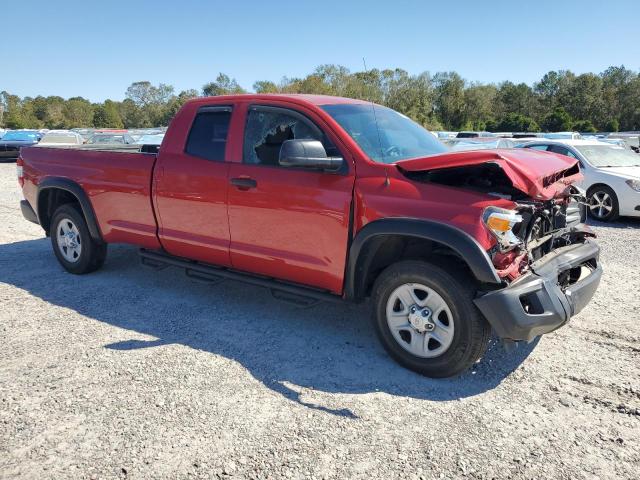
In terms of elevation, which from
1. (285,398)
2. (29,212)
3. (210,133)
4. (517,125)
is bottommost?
(285,398)

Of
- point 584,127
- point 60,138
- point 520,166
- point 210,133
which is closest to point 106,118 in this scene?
point 60,138

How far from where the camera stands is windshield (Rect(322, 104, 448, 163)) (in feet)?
13.0

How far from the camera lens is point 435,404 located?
3238mm

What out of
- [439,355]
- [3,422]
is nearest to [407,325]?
[439,355]

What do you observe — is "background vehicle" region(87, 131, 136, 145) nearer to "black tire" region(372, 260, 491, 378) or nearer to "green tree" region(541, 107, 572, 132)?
"black tire" region(372, 260, 491, 378)

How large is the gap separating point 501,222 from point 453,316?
2.25ft

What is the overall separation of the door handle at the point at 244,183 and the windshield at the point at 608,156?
27.4 feet

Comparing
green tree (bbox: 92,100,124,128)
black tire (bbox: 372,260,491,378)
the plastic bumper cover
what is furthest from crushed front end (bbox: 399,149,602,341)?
green tree (bbox: 92,100,124,128)

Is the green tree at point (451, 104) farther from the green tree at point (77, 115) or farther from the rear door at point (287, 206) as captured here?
the rear door at point (287, 206)

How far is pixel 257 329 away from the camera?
4395 millimetres

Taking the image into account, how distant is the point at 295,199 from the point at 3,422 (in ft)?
7.78

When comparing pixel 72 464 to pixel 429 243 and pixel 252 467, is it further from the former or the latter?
pixel 429 243

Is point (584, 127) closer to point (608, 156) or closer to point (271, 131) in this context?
point (608, 156)

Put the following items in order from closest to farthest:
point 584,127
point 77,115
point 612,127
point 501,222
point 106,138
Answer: point 501,222 < point 106,138 < point 584,127 < point 612,127 < point 77,115
